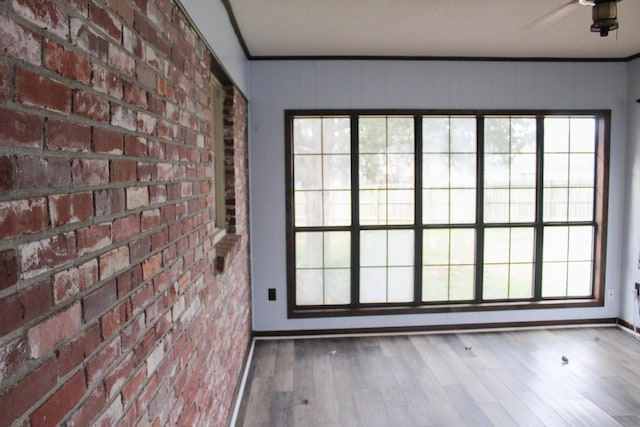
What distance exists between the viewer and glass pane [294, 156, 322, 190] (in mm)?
4152

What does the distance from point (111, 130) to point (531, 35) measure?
3619mm

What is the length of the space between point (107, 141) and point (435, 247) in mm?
3743

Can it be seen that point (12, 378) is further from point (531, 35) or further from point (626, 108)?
point (626, 108)

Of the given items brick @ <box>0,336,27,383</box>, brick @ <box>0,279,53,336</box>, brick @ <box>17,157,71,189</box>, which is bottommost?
brick @ <box>0,336,27,383</box>

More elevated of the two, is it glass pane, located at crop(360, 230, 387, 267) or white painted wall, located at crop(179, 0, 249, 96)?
white painted wall, located at crop(179, 0, 249, 96)

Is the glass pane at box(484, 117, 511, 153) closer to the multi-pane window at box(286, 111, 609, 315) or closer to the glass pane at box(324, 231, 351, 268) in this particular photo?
the multi-pane window at box(286, 111, 609, 315)

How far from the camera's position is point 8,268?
2.00 feet

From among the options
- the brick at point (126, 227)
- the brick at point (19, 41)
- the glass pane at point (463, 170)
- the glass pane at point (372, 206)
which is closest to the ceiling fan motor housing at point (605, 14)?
the glass pane at point (463, 170)

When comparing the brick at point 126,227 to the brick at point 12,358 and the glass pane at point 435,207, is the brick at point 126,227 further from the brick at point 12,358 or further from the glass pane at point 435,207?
the glass pane at point 435,207

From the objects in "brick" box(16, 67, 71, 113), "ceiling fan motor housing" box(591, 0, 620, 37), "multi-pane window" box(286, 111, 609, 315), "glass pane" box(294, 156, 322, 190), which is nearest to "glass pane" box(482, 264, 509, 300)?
"multi-pane window" box(286, 111, 609, 315)

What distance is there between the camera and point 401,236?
4.25 metres

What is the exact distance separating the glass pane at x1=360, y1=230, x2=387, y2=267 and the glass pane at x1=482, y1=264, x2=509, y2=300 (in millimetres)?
1087

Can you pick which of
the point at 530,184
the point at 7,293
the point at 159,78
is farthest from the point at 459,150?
the point at 7,293

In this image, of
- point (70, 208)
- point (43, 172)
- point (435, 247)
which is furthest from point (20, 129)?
point (435, 247)
